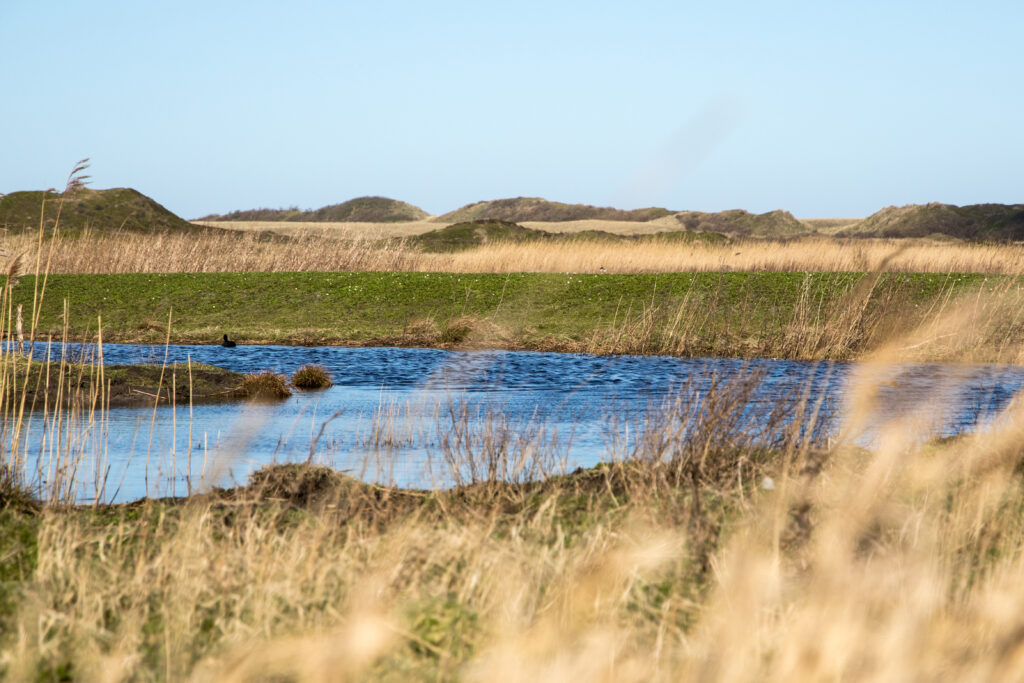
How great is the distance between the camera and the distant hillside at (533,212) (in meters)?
100

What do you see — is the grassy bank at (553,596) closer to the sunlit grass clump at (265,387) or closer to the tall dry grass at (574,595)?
the tall dry grass at (574,595)

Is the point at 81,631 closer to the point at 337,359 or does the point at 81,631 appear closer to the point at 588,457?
the point at 588,457

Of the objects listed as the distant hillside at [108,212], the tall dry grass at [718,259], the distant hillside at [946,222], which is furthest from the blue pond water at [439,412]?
the distant hillside at [946,222]

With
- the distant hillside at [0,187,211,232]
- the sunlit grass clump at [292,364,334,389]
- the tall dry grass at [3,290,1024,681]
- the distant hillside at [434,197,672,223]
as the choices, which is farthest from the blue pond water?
the distant hillside at [434,197,672,223]

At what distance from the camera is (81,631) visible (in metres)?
3.32

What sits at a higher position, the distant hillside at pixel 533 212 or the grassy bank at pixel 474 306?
the distant hillside at pixel 533 212

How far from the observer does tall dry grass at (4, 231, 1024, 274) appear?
81.0ft

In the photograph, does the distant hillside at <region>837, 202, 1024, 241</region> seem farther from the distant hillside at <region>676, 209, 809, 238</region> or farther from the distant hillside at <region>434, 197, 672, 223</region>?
the distant hillside at <region>434, 197, 672, 223</region>

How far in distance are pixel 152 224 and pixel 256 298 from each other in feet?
104

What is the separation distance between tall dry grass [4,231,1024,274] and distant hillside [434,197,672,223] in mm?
67618

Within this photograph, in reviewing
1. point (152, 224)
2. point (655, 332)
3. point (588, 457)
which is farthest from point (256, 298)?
point (152, 224)

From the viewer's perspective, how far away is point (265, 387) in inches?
511

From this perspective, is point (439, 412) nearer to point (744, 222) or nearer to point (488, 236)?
point (488, 236)

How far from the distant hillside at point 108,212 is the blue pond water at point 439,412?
32281 mm
